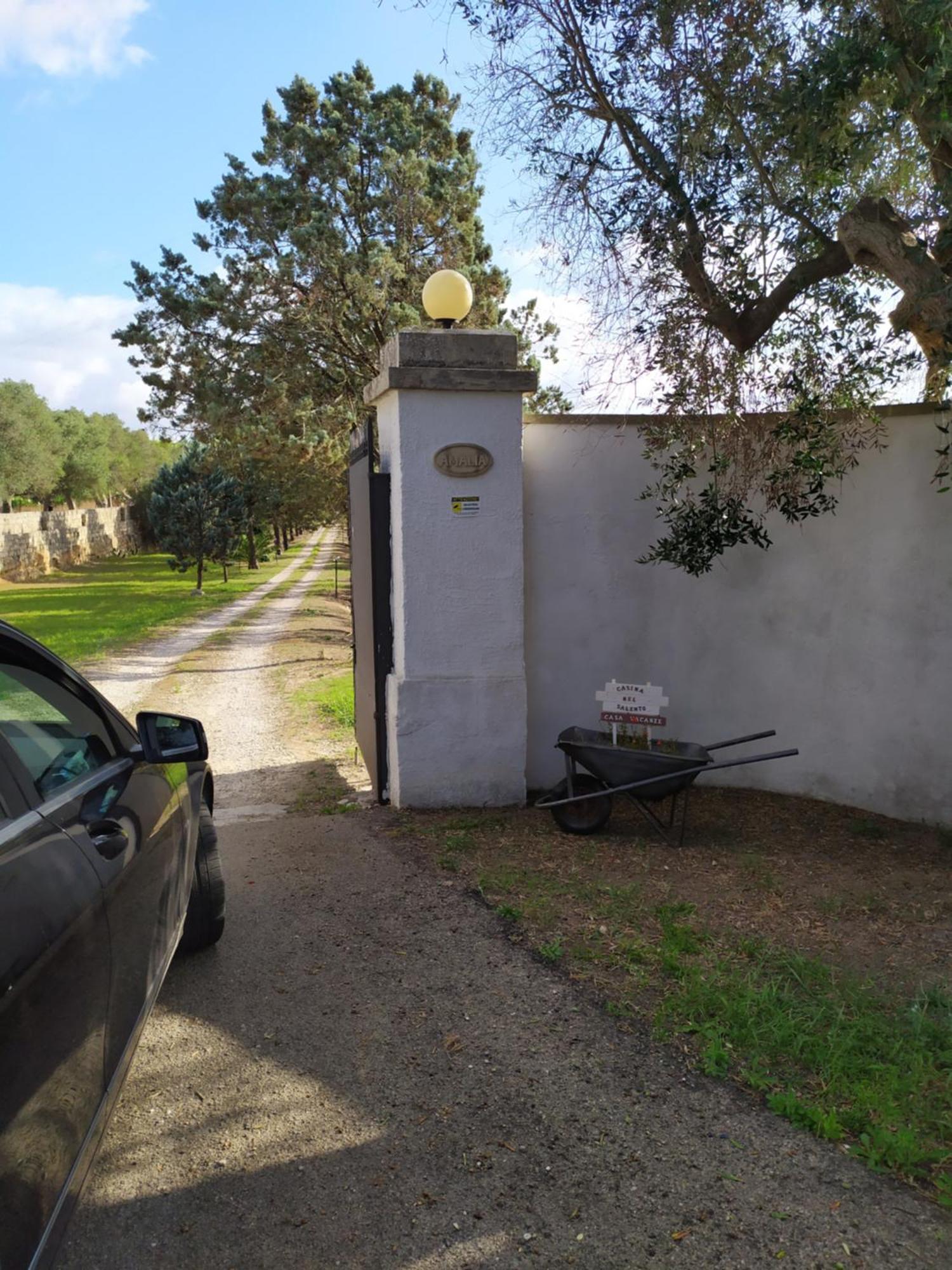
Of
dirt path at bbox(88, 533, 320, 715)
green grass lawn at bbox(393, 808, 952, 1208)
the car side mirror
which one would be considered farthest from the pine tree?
the car side mirror

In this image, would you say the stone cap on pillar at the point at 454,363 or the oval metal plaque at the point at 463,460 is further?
the oval metal plaque at the point at 463,460

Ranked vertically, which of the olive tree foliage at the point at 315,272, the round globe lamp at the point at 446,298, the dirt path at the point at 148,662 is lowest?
the dirt path at the point at 148,662

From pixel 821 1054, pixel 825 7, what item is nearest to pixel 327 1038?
pixel 821 1054

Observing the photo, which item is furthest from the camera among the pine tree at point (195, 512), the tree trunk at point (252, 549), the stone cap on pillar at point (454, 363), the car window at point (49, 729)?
the tree trunk at point (252, 549)

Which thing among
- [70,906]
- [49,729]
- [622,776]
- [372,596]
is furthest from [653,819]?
[70,906]

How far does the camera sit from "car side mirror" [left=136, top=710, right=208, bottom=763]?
10.0 ft

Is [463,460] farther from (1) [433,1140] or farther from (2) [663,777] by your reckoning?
(1) [433,1140]

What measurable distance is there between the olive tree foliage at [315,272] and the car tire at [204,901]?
9687mm

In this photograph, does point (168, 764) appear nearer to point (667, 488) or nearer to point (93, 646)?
point (667, 488)

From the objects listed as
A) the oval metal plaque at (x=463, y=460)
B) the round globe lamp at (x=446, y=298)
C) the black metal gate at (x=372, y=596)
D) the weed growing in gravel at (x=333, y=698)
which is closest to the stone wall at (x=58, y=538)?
the weed growing in gravel at (x=333, y=698)

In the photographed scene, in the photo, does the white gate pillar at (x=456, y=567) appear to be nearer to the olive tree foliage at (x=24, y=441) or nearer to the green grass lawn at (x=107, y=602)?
the green grass lawn at (x=107, y=602)

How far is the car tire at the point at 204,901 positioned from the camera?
3916 millimetres

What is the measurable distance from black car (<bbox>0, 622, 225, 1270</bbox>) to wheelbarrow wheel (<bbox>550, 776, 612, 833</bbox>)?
259cm

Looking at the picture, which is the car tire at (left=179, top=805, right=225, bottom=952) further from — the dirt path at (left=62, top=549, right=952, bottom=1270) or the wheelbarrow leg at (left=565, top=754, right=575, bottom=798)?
the wheelbarrow leg at (left=565, top=754, right=575, bottom=798)
